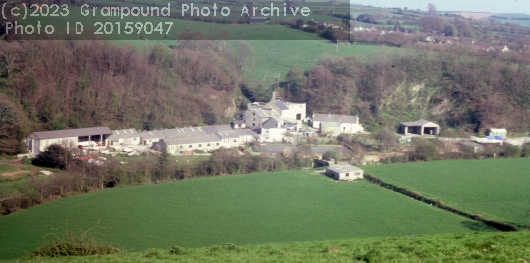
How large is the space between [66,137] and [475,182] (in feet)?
60.0

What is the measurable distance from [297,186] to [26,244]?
948 cm

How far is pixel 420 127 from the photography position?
2681 centimetres

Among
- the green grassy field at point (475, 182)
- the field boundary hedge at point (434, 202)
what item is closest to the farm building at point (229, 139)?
the green grassy field at point (475, 182)

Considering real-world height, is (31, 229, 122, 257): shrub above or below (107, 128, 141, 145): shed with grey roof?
below

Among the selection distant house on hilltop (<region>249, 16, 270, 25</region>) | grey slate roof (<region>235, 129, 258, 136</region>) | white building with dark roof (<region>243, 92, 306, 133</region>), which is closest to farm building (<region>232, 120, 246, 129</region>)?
white building with dark roof (<region>243, 92, 306, 133</region>)

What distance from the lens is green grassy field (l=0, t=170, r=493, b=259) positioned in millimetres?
11781

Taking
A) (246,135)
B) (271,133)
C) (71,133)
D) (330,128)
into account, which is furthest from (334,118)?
(71,133)

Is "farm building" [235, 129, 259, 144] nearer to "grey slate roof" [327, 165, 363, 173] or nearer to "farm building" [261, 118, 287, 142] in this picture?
"farm building" [261, 118, 287, 142]

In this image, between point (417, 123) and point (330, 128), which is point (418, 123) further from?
point (330, 128)

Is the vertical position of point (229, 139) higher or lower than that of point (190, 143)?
higher

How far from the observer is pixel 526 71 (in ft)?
105

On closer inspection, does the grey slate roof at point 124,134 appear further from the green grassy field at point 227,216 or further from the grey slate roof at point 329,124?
the grey slate roof at point 329,124

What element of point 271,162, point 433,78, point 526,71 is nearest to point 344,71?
point 433,78

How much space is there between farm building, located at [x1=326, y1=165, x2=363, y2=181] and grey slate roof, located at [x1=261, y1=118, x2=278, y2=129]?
6552 millimetres
